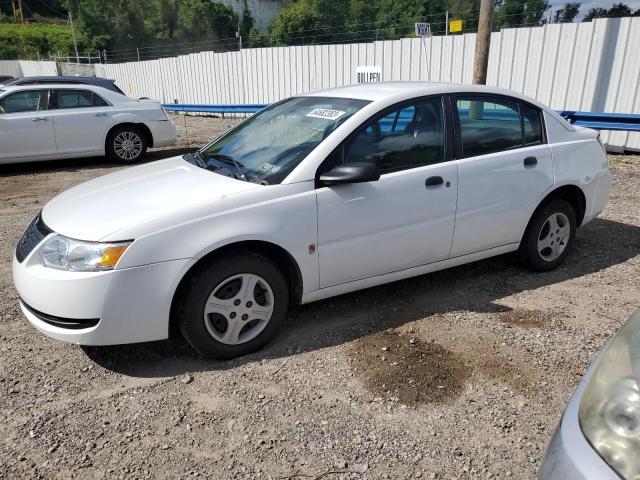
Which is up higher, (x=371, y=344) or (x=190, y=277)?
(x=190, y=277)

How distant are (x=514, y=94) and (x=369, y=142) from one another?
1612 mm

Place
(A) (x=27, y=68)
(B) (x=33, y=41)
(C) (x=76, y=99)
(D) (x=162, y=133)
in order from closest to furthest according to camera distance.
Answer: (C) (x=76, y=99) → (D) (x=162, y=133) → (A) (x=27, y=68) → (B) (x=33, y=41)

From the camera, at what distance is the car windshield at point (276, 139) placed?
3.61 meters

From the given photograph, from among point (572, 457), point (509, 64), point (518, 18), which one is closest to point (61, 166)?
point (509, 64)

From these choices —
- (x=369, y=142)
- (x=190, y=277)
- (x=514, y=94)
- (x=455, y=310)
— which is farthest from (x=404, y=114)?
(x=190, y=277)

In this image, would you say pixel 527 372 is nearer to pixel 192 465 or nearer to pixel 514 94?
pixel 192 465

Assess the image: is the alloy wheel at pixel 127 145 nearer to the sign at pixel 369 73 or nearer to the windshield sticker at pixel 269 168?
the sign at pixel 369 73

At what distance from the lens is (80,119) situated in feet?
32.0

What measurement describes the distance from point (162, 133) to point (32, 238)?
7.56m

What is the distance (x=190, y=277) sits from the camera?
10.6 ft

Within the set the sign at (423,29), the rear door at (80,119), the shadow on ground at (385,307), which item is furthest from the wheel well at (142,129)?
the shadow on ground at (385,307)

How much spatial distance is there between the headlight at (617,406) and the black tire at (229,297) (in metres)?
2.08

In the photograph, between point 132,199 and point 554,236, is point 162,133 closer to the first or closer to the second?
point 132,199

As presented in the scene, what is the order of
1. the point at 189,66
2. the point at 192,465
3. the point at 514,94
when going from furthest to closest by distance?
1. the point at 189,66
2. the point at 514,94
3. the point at 192,465
